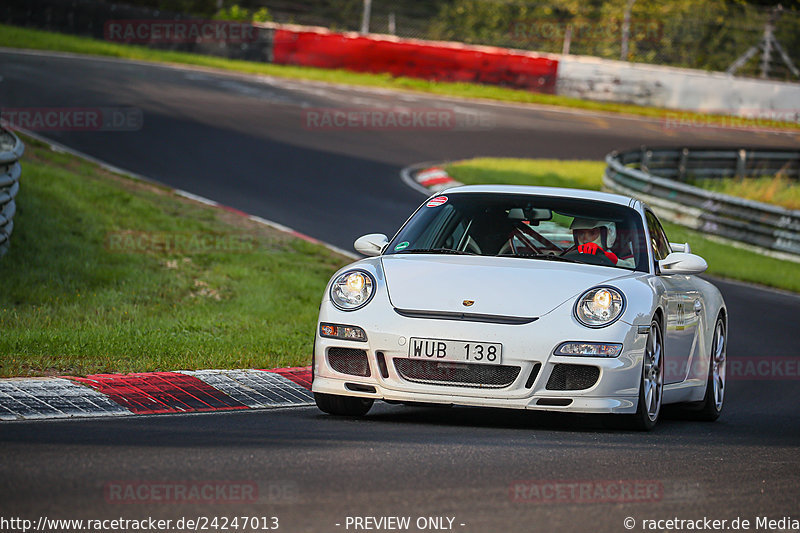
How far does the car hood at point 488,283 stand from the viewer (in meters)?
6.59

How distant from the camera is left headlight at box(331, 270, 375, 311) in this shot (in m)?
6.78

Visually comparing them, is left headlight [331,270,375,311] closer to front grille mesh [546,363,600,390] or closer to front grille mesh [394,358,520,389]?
front grille mesh [394,358,520,389]

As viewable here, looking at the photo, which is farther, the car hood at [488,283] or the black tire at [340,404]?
the black tire at [340,404]

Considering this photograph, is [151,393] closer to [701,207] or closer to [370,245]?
[370,245]

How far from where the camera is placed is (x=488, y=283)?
677cm

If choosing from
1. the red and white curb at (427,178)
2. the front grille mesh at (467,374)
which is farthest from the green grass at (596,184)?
the front grille mesh at (467,374)

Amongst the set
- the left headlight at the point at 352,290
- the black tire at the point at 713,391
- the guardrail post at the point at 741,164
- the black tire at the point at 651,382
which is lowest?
the guardrail post at the point at 741,164

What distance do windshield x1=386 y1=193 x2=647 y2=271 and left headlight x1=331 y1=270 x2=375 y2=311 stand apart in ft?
2.21

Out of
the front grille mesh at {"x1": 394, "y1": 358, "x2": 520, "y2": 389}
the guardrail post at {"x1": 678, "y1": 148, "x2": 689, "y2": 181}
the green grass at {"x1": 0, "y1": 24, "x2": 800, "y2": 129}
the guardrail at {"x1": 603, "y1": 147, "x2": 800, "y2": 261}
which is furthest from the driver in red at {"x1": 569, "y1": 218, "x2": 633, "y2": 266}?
the green grass at {"x1": 0, "y1": 24, "x2": 800, "y2": 129}

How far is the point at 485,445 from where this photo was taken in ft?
19.9

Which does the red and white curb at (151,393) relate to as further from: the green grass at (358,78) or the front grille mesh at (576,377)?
the green grass at (358,78)

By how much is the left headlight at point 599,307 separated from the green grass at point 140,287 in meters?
2.83

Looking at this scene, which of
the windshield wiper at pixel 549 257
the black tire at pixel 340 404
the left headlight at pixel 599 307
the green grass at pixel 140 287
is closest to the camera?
the left headlight at pixel 599 307

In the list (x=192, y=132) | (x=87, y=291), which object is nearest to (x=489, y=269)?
(x=87, y=291)
